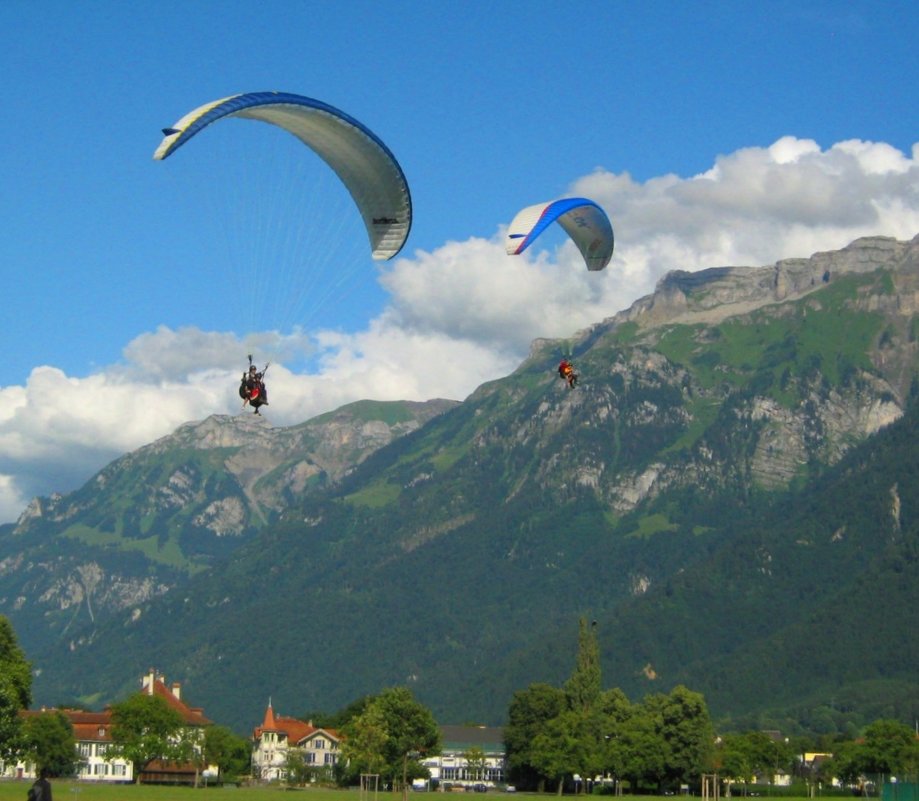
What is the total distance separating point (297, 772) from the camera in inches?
5335

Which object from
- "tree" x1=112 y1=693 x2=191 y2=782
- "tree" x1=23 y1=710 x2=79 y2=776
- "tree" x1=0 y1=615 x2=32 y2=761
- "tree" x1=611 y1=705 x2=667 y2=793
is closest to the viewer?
"tree" x1=0 y1=615 x2=32 y2=761

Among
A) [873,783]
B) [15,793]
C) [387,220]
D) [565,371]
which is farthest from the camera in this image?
[873,783]

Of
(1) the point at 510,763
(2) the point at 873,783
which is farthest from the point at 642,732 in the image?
(2) the point at 873,783

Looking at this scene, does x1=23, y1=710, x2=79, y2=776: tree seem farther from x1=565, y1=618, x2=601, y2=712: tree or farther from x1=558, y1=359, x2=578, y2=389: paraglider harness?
x1=558, y1=359, x2=578, y2=389: paraglider harness

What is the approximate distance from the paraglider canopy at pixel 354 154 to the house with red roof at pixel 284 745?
124094 millimetres

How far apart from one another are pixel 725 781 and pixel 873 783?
14.5 meters

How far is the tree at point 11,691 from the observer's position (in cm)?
7556

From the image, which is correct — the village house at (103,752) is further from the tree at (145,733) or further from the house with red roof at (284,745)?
the tree at (145,733)

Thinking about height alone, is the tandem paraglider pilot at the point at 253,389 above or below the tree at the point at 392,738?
above

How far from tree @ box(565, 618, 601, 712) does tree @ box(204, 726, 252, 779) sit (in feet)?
92.7

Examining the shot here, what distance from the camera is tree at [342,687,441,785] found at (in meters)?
110

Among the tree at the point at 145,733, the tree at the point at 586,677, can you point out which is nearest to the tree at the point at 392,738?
the tree at the point at 586,677

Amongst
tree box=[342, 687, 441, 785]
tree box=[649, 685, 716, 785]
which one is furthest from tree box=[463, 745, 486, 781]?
tree box=[649, 685, 716, 785]

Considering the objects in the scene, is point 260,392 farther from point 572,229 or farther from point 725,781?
point 725,781
